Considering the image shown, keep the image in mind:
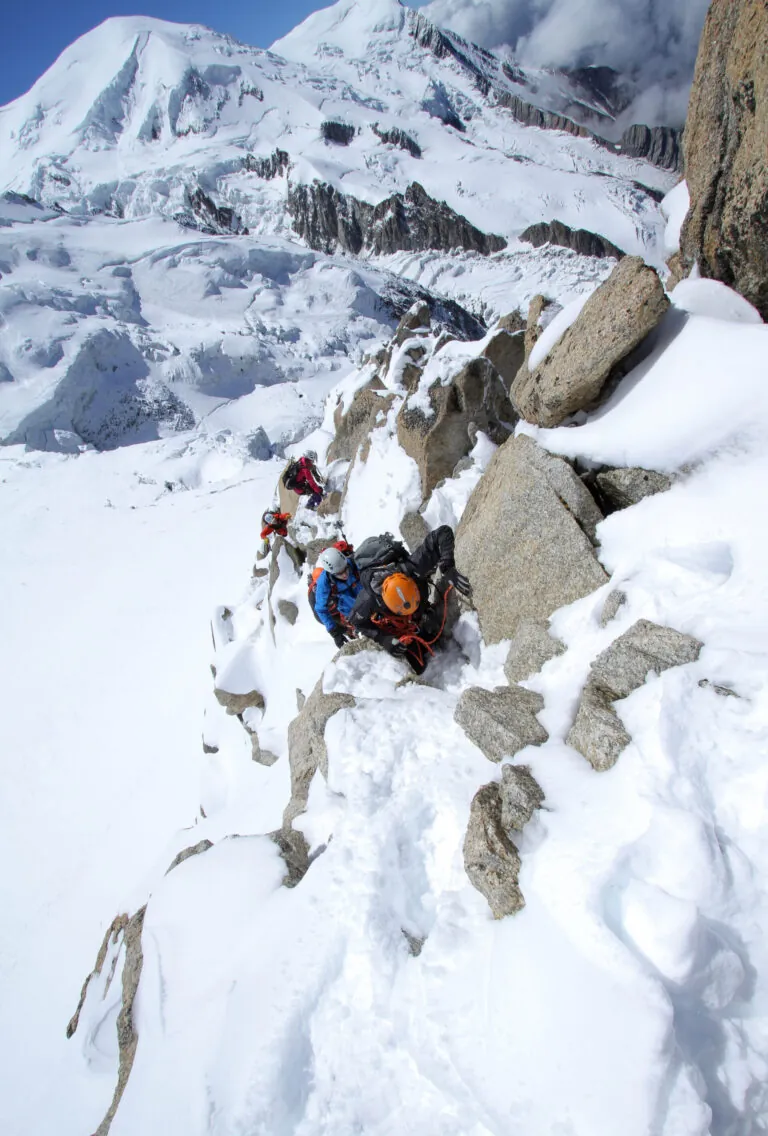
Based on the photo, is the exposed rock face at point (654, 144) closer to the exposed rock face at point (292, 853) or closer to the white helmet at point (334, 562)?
the white helmet at point (334, 562)

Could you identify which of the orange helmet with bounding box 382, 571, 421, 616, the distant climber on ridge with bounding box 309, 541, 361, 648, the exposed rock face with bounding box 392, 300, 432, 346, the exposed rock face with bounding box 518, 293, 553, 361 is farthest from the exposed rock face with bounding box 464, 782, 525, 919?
the exposed rock face with bounding box 392, 300, 432, 346

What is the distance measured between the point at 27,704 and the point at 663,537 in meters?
14.4

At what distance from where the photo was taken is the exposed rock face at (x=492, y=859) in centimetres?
299

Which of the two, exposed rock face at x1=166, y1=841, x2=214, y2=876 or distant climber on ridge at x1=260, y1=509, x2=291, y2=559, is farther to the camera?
distant climber on ridge at x1=260, y1=509, x2=291, y2=559

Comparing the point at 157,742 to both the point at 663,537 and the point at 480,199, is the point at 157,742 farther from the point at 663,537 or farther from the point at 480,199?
the point at 480,199

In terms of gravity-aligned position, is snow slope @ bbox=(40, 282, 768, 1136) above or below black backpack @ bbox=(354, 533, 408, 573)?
above

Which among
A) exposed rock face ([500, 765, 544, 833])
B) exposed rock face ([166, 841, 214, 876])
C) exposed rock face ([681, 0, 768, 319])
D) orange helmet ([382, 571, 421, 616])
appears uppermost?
exposed rock face ([681, 0, 768, 319])

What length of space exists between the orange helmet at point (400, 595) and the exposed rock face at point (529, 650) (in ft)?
4.50

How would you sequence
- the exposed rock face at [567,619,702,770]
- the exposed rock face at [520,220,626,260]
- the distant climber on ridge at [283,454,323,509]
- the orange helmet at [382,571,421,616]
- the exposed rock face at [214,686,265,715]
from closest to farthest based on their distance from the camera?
the exposed rock face at [567,619,702,770] < the orange helmet at [382,571,421,616] < the exposed rock face at [214,686,265,715] < the distant climber on ridge at [283,454,323,509] < the exposed rock face at [520,220,626,260]

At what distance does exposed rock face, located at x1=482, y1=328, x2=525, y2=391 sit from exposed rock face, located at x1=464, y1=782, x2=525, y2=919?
23.1 ft

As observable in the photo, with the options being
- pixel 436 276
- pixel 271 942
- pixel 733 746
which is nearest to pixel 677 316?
pixel 733 746

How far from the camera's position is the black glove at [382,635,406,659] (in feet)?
20.3

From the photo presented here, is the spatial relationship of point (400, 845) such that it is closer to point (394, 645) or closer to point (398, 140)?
point (394, 645)

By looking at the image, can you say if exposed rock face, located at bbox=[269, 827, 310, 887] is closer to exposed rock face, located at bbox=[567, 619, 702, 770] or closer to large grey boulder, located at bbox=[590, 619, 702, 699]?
exposed rock face, located at bbox=[567, 619, 702, 770]
